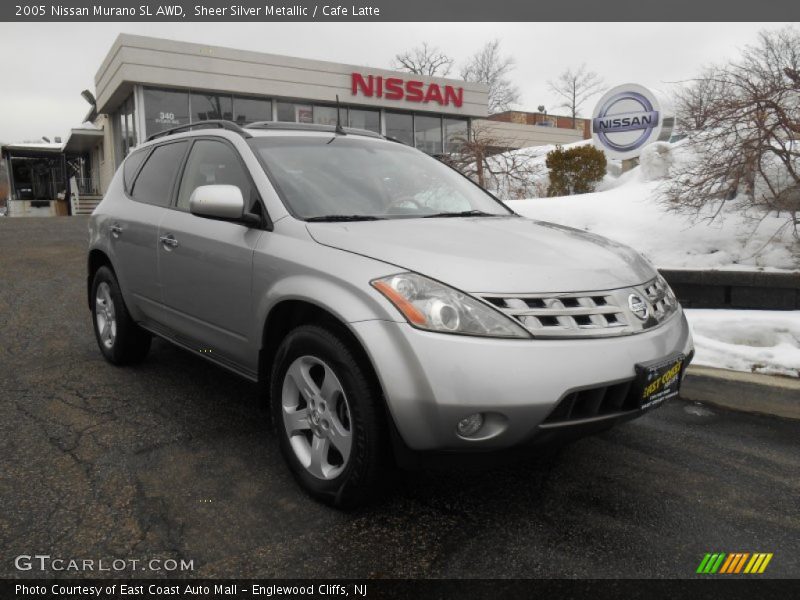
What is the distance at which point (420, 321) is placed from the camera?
2.35m

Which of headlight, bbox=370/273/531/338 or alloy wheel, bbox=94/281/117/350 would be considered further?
alloy wheel, bbox=94/281/117/350

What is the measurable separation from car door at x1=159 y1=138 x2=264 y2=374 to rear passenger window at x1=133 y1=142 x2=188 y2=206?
0.19 meters

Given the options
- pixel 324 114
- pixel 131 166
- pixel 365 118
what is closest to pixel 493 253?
pixel 131 166

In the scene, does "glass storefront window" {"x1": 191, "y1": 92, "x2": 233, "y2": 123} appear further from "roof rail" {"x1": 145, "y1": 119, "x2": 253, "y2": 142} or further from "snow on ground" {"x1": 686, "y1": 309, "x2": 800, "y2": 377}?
"snow on ground" {"x1": 686, "y1": 309, "x2": 800, "y2": 377}

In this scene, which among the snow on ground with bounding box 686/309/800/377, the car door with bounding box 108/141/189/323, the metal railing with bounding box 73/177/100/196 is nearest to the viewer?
the car door with bounding box 108/141/189/323

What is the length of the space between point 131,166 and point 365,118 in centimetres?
2209

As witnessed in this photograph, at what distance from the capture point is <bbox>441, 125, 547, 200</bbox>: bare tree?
1267cm

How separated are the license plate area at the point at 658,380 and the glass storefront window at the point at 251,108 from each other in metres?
22.0

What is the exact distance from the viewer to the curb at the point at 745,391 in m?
3.94

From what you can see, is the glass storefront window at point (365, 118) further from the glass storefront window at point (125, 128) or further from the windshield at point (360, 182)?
the windshield at point (360, 182)

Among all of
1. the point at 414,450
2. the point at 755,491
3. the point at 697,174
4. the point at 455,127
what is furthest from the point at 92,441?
the point at 455,127

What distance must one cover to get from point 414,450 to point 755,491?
1684mm

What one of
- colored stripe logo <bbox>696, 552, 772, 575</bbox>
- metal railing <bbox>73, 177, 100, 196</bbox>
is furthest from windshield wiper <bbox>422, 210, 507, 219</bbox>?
metal railing <bbox>73, 177, 100, 196</bbox>

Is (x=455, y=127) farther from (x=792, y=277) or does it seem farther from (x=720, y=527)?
(x=720, y=527)
